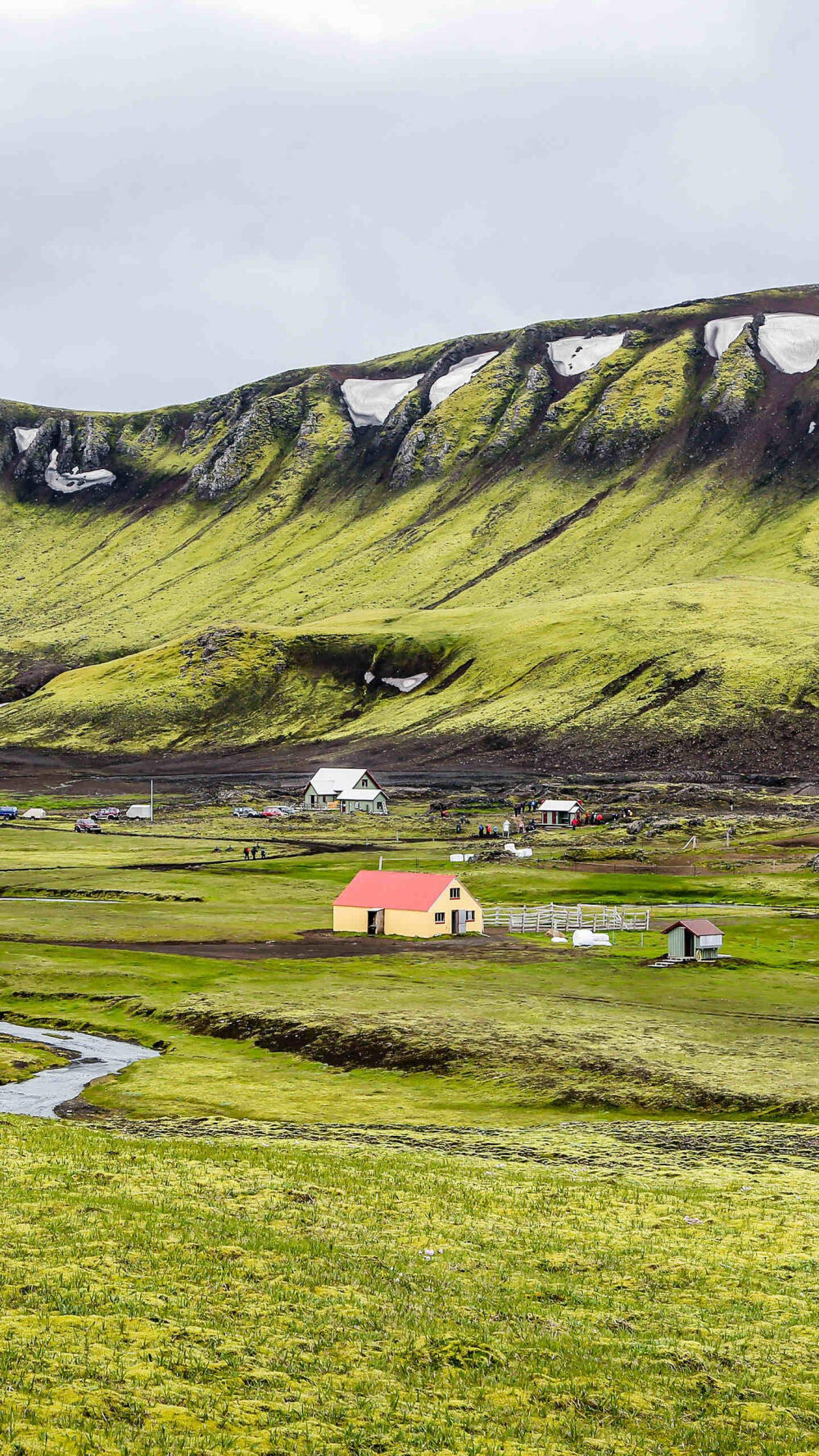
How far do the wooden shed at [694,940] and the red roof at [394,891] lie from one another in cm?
1811

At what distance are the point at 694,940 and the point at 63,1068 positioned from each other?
40472mm

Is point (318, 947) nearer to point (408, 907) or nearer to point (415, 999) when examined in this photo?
point (408, 907)

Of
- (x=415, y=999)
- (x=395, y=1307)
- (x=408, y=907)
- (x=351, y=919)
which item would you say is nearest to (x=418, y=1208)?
(x=395, y=1307)

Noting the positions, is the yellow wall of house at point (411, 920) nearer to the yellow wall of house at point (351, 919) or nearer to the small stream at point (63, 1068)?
the yellow wall of house at point (351, 919)

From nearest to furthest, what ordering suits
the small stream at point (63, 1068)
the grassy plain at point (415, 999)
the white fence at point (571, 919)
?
the small stream at point (63, 1068)
the grassy plain at point (415, 999)
the white fence at point (571, 919)

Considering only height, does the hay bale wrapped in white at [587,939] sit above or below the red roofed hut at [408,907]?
below

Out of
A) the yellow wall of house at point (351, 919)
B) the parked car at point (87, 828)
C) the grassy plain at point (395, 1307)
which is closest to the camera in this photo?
the grassy plain at point (395, 1307)

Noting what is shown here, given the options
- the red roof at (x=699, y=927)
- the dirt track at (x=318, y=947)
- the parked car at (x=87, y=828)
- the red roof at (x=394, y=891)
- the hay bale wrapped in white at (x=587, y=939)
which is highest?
the parked car at (x=87, y=828)

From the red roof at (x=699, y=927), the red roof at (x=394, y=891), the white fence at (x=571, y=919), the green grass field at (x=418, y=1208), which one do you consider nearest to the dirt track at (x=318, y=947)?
the green grass field at (x=418, y=1208)

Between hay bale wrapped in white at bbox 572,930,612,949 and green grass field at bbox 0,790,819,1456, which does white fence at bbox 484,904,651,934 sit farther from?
green grass field at bbox 0,790,819,1456

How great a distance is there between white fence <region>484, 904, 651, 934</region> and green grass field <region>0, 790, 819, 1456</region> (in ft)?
28.5

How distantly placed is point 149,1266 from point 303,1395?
6.42m

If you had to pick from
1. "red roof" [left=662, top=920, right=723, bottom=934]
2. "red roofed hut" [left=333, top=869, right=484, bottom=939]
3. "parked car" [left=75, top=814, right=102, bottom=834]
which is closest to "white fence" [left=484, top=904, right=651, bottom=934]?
"red roofed hut" [left=333, top=869, right=484, bottom=939]

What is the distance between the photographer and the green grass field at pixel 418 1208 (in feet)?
59.2
